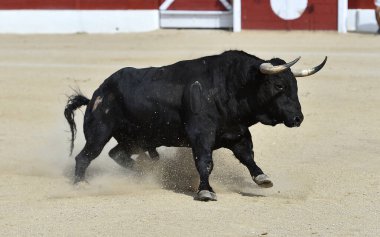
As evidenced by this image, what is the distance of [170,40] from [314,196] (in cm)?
967

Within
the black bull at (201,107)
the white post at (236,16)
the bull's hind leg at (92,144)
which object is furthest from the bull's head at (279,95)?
the white post at (236,16)

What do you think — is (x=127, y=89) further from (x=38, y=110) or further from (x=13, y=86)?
(x=13, y=86)

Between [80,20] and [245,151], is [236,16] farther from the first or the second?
[245,151]

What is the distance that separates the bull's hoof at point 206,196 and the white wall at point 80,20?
36.3ft

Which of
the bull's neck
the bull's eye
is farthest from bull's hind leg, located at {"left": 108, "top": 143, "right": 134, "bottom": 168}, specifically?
the bull's eye

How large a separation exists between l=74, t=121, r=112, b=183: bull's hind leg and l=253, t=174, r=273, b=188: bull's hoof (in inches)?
43.6

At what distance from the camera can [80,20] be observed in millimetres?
17625

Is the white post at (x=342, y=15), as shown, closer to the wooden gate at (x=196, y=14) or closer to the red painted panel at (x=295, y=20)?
the red painted panel at (x=295, y=20)

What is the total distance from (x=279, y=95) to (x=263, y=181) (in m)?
0.57

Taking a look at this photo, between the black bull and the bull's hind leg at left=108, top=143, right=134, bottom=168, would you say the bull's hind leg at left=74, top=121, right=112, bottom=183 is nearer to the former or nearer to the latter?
the black bull

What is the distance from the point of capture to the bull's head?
679cm

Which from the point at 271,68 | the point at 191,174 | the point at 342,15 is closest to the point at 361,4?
the point at 342,15

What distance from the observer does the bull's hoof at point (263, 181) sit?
6906 mm

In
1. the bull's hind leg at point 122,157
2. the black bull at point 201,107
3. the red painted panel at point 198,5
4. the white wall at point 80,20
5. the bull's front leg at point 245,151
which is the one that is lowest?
the white wall at point 80,20
